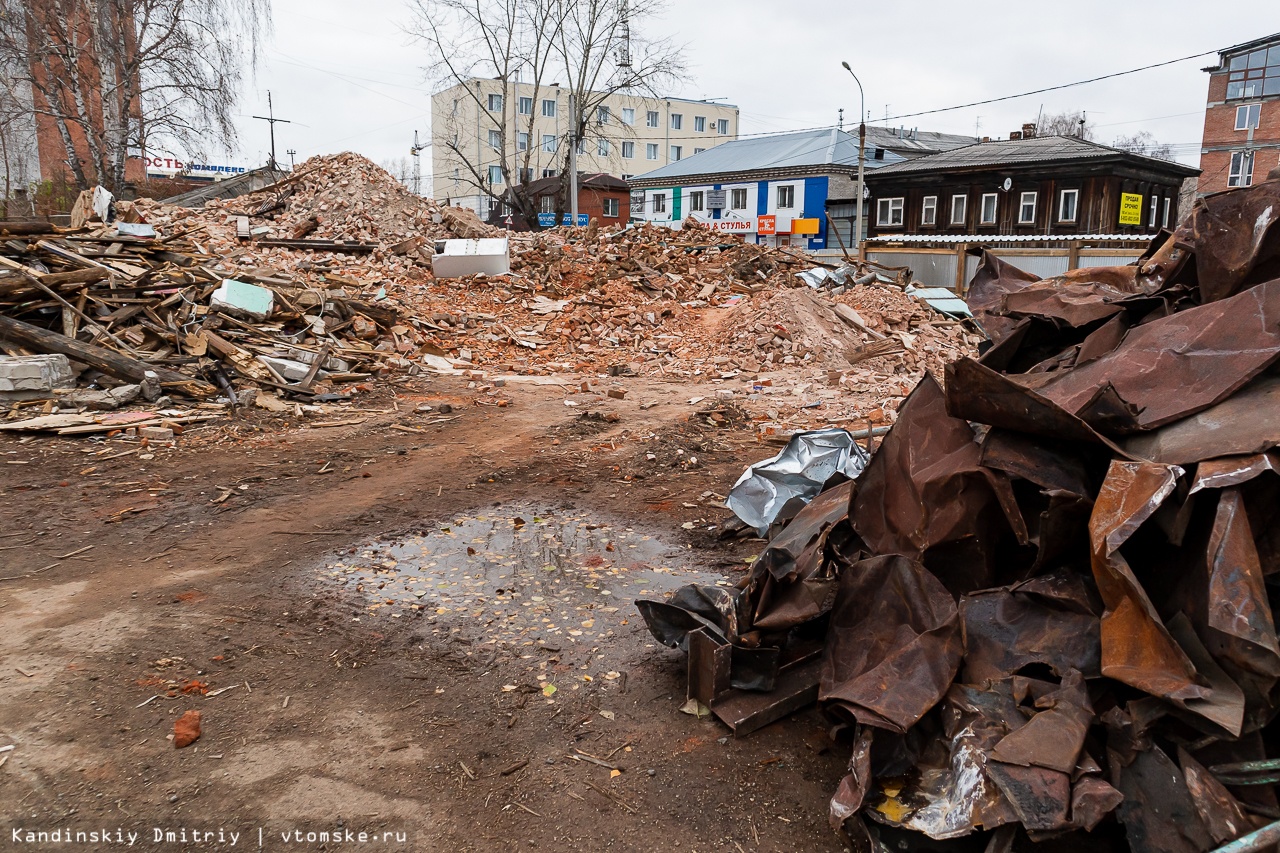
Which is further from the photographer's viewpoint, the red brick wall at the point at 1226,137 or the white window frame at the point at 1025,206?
the red brick wall at the point at 1226,137

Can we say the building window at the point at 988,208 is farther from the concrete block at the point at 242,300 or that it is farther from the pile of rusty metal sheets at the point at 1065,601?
the pile of rusty metal sheets at the point at 1065,601

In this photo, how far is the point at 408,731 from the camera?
3.38 metres

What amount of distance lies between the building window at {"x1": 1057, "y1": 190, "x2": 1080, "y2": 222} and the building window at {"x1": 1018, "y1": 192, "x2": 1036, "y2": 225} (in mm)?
924

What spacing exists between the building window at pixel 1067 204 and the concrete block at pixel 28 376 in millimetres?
33245

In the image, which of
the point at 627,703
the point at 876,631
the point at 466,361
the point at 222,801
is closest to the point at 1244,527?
the point at 876,631

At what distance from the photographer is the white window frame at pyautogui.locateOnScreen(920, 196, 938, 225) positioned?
34906 mm

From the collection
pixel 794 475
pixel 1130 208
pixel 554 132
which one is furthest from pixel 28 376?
pixel 554 132

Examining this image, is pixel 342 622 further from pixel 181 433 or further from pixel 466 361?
pixel 466 361

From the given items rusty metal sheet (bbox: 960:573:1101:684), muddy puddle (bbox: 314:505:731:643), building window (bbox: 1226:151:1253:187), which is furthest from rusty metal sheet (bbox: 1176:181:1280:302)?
building window (bbox: 1226:151:1253:187)

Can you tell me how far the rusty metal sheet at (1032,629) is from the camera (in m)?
2.86

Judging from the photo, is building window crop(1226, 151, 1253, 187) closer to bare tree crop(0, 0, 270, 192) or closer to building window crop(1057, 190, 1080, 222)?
building window crop(1057, 190, 1080, 222)

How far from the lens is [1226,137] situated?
46.6 m

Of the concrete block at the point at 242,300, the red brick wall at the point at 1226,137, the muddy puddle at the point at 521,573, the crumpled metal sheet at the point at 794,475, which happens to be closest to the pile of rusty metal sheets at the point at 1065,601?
the muddy puddle at the point at 521,573

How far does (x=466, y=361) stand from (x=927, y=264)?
14.1m
